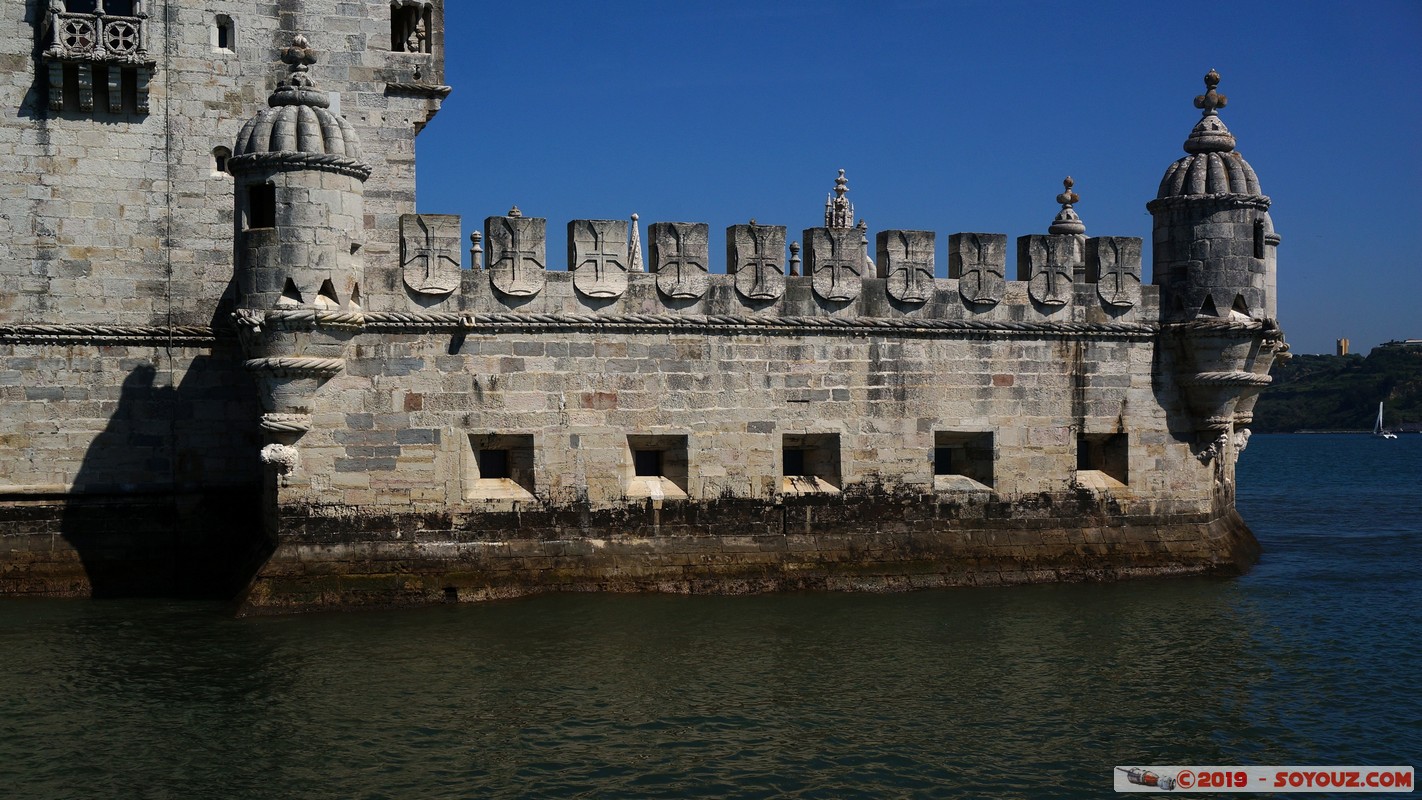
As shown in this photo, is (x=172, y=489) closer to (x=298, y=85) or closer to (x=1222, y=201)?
(x=298, y=85)

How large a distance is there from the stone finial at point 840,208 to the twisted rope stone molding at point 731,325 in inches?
726

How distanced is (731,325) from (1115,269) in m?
5.35

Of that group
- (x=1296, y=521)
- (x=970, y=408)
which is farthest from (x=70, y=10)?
(x=1296, y=521)

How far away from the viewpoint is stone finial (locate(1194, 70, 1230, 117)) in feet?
61.1

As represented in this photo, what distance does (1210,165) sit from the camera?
18344 mm

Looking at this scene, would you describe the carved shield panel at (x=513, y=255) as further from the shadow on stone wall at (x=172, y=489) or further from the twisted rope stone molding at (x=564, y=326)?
the shadow on stone wall at (x=172, y=489)

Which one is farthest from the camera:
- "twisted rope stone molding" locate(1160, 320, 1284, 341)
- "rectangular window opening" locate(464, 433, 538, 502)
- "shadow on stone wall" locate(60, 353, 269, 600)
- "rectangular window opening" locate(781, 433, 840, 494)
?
"twisted rope stone molding" locate(1160, 320, 1284, 341)

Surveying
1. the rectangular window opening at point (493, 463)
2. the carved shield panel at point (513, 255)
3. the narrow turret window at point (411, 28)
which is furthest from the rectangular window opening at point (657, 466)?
the narrow turret window at point (411, 28)

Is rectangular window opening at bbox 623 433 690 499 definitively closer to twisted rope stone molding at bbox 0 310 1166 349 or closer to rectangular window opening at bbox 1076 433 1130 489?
twisted rope stone molding at bbox 0 310 1166 349

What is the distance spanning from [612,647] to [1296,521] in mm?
20179

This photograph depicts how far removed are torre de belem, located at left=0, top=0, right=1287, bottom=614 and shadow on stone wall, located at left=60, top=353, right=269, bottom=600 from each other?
39 mm

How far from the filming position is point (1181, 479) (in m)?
18.5

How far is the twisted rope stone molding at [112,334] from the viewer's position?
1711 cm

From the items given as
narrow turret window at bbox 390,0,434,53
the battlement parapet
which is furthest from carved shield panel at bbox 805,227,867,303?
narrow turret window at bbox 390,0,434,53
